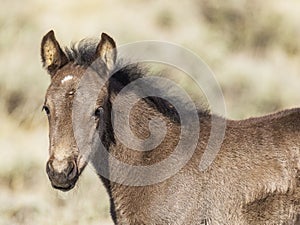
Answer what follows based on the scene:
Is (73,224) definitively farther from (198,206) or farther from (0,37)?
(0,37)

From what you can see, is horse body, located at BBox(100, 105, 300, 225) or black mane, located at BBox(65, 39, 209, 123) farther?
black mane, located at BBox(65, 39, 209, 123)

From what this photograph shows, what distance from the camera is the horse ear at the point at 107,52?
574cm

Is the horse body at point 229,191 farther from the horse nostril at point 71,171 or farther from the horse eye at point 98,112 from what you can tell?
the horse nostril at point 71,171

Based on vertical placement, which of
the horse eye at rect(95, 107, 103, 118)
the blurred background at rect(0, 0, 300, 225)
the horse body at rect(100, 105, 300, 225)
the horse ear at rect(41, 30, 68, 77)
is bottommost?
the blurred background at rect(0, 0, 300, 225)

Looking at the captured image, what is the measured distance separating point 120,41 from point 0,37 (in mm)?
2463

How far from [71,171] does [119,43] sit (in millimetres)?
10532

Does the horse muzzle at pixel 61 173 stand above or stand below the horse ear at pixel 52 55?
below

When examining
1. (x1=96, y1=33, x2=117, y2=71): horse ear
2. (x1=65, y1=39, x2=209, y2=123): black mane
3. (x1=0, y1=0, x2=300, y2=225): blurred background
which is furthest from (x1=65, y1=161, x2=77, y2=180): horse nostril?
(x1=0, y1=0, x2=300, y2=225): blurred background

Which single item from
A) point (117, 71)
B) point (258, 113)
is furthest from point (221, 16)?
point (117, 71)

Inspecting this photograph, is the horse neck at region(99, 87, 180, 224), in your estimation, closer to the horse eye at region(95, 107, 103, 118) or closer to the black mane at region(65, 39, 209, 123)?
the black mane at region(65, 39, 209, 123)

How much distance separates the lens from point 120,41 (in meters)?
15.9

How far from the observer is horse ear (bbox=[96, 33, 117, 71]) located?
5.74 m

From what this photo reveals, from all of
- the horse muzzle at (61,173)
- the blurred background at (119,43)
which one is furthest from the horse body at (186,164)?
the blurred background at (119,43)

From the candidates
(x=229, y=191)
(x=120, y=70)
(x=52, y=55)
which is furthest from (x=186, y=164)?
(x=52, y=55)
